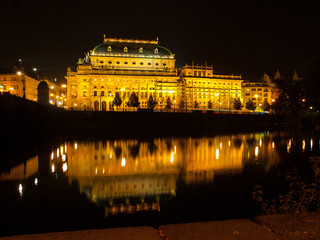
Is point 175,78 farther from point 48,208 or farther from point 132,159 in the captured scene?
point 48,208

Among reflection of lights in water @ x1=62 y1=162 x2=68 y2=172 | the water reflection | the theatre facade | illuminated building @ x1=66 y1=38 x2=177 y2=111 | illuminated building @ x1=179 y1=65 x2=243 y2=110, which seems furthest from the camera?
illuminated building @ x1=179 y1=65 x2=243 y2=110

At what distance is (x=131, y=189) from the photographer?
16.5m

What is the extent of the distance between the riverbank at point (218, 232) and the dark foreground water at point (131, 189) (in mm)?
7132

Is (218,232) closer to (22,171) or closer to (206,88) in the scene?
(22,171)

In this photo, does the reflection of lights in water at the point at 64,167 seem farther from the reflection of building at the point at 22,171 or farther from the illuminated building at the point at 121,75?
the illuminated building at the point at 121,75

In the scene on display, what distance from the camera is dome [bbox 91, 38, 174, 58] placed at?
428 feet

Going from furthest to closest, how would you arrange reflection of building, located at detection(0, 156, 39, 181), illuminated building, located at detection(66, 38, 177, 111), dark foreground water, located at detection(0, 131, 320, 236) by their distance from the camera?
illuminated building, located at detection(66, 38, 177, 111), reflection of building, located at detection(0, 156, 39, 181), dark foreground water, located at detection(0, 131, 320, 236)

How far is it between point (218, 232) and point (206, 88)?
132572mm

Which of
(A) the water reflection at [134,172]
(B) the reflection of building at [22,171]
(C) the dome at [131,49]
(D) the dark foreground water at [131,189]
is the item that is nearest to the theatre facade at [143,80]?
(C) the dome at [131,49]

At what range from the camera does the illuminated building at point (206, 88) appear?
5182 inches

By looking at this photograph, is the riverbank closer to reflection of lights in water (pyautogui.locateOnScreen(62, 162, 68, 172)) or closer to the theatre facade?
reflection of lights in water (pyautogui.locateOnScreen(62, 162, 68, 172))

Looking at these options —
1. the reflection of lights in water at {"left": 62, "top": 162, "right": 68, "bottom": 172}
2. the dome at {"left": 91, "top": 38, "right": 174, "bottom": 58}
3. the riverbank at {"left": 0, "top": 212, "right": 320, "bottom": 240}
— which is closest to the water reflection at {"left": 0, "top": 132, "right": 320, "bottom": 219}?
the reflection of lights in water at {"left": 62, "top": 162, "right": 68, "bottom": 172}

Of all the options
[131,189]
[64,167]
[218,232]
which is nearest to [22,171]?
[64,167]

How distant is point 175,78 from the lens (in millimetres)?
132375
